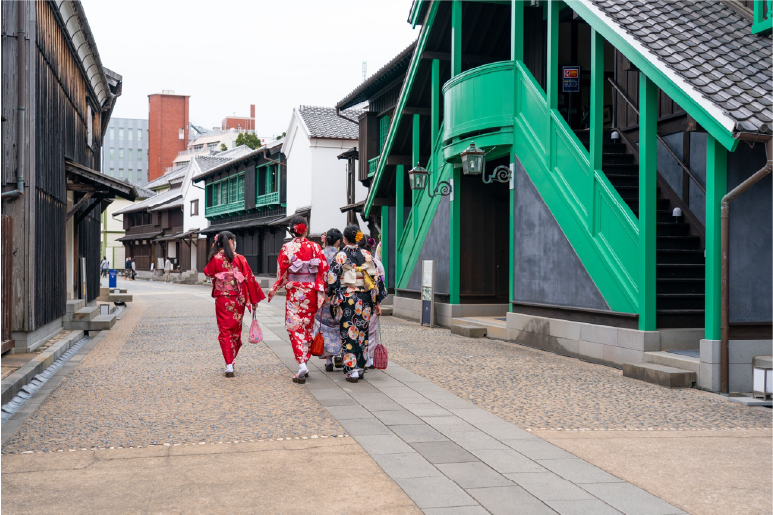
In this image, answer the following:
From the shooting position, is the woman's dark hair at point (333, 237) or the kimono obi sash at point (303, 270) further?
the woman's dark hair at point (333, 237)

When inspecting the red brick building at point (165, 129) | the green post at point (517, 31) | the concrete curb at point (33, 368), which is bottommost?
the concrete curb at point (33, 368)

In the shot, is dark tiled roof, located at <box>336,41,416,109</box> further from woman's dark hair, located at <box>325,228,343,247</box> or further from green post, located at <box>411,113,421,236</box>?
woman's dark hair, located at <box>325,228,343,247</box>

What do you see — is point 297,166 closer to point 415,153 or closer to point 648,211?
point 415,153

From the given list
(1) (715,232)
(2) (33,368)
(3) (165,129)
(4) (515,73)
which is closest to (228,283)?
(2) (33,368)

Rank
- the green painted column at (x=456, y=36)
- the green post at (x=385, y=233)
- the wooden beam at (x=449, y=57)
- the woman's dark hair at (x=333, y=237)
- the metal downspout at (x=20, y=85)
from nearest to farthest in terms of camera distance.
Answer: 1. the woman's dark hair at (x=333, y=237)
2. the metal downspout at (x=20, y=85)
3. the green painted column at (x=456, y=36)
4. the wooden beam at (x=449, y=57)
5. the green post at (x=385, y=233)

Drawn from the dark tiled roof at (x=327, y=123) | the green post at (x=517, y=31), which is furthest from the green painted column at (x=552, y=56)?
the dark tiled roof at (x=327, y=123)

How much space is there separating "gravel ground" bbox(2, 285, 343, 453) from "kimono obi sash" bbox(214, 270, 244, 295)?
1058mm

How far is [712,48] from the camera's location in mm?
9383

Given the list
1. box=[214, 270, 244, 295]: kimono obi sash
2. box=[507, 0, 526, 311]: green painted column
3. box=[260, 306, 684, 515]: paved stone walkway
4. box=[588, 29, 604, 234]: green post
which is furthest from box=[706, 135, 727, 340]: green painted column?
box=[214, 270, 244, 295]: kimono obi sash

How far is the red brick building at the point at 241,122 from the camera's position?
96938 millimetres

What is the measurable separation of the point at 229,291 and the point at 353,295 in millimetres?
1611

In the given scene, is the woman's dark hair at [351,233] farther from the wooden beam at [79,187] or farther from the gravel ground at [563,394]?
the wooden beam at [79,187]

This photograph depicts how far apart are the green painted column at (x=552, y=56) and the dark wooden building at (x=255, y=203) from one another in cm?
2210

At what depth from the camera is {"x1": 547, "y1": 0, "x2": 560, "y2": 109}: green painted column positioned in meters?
11.9
